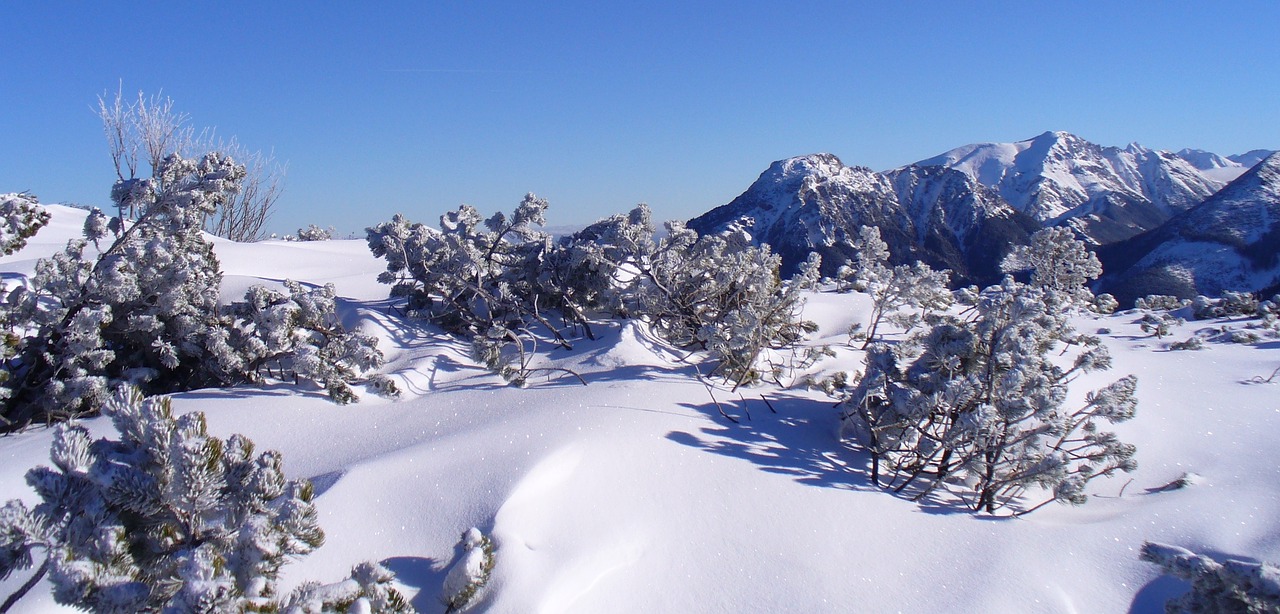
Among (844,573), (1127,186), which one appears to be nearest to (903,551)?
(844,573)

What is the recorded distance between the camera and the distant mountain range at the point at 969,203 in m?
45.1

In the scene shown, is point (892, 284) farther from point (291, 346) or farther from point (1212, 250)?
point (1212, 250)

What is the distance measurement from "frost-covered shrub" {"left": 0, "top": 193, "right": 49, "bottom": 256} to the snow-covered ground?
1767mm

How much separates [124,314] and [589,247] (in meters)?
3.49

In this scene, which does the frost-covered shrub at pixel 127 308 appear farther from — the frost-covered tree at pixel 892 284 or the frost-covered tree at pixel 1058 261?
the frost-covered tree at pixel 1058 261

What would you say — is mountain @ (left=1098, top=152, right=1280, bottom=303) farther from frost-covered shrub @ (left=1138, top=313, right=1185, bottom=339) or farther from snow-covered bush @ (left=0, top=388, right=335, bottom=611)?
snow-covered bush @ (left=0, top=388, right=335, bottom=611)

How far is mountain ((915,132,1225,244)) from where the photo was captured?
6581cm

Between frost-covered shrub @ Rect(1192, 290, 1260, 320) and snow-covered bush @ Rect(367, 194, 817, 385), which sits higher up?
snow-covered bush @ Rect(367, 194, 817, 385)

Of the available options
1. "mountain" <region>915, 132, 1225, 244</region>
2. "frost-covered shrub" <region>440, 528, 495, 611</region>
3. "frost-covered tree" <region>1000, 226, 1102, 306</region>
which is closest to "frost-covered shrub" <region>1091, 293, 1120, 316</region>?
"frost-covered tree" <region>1000, 226, 1102, 306</region>

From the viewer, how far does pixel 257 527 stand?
194 centimetres

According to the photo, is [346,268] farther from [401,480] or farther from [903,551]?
[903,551]

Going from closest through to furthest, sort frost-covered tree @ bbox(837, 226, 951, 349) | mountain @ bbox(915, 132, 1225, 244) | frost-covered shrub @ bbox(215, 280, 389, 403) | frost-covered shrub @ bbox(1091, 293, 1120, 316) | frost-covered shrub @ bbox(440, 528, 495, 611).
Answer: frost-covered shrub @ bbox(440, 528, 495, 611), frost-covered shrub @ bbox(215, 280, 389, 403), frost-covered tree @ bbox(837, 226, 951, 349), frost-covered shrub @ bbox(1091, 293, 1120, 316), mountain @ bbox(915, 132, 1225, 244)

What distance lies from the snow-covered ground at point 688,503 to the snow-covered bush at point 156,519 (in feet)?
2.56

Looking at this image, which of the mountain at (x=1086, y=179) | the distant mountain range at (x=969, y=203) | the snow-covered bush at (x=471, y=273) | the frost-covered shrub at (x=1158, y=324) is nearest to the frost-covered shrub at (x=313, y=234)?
the snow-covered bush at (x=471, y=273)
